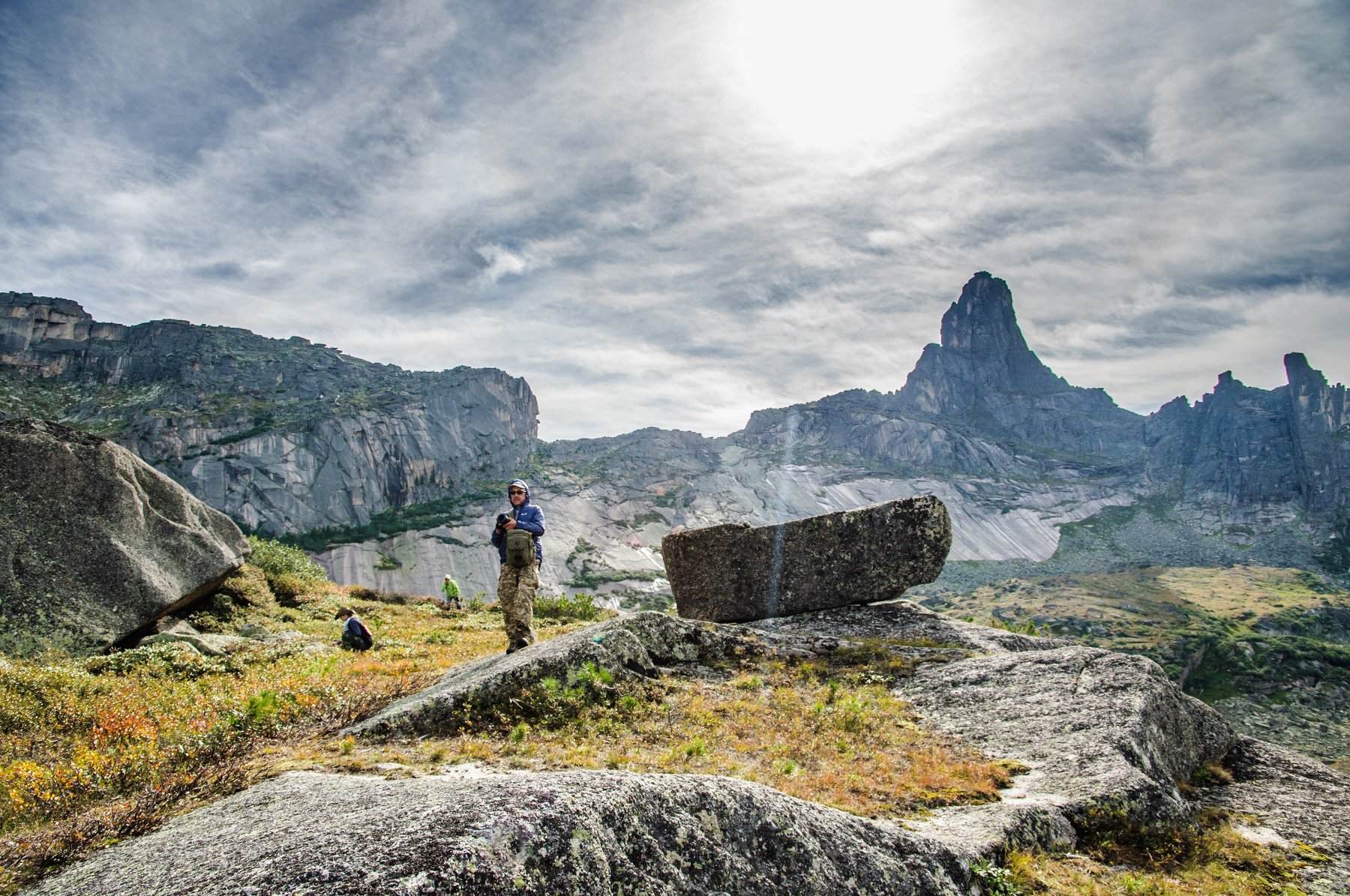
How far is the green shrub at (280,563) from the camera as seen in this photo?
2462 centimetres

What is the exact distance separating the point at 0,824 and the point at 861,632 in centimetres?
1348

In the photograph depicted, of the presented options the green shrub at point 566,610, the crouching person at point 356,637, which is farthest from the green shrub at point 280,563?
the green shrub at point 566,610

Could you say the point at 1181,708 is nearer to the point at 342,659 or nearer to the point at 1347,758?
the point at 342,659

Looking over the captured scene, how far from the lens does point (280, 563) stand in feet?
85.3

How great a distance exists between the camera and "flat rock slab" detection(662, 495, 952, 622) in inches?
615

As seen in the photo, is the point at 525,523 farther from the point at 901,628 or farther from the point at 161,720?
the point at 901,628

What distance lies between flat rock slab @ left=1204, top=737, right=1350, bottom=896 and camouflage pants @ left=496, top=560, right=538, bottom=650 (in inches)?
431

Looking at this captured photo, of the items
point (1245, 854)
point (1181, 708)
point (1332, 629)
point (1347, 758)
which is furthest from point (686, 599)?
point (1332, 629)

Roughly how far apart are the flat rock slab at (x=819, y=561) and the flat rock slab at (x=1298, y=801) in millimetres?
7058

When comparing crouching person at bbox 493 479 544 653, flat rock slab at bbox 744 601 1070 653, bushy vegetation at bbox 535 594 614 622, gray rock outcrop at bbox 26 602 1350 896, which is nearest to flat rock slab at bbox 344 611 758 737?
gray rock outcrop at bbox 26 602 1350 896

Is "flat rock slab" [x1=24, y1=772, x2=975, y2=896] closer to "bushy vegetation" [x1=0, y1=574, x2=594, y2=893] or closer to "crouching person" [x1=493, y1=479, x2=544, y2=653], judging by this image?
"bushy vegetation" [x1=0, y1=574, x2=594, y2=893]

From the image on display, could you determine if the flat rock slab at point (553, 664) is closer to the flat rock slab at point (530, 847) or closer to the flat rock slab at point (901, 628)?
the flat rock slab at point (901, 628)

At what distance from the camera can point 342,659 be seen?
13922 millimetres

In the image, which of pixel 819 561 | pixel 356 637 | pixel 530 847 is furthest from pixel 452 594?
pixel 530 847
